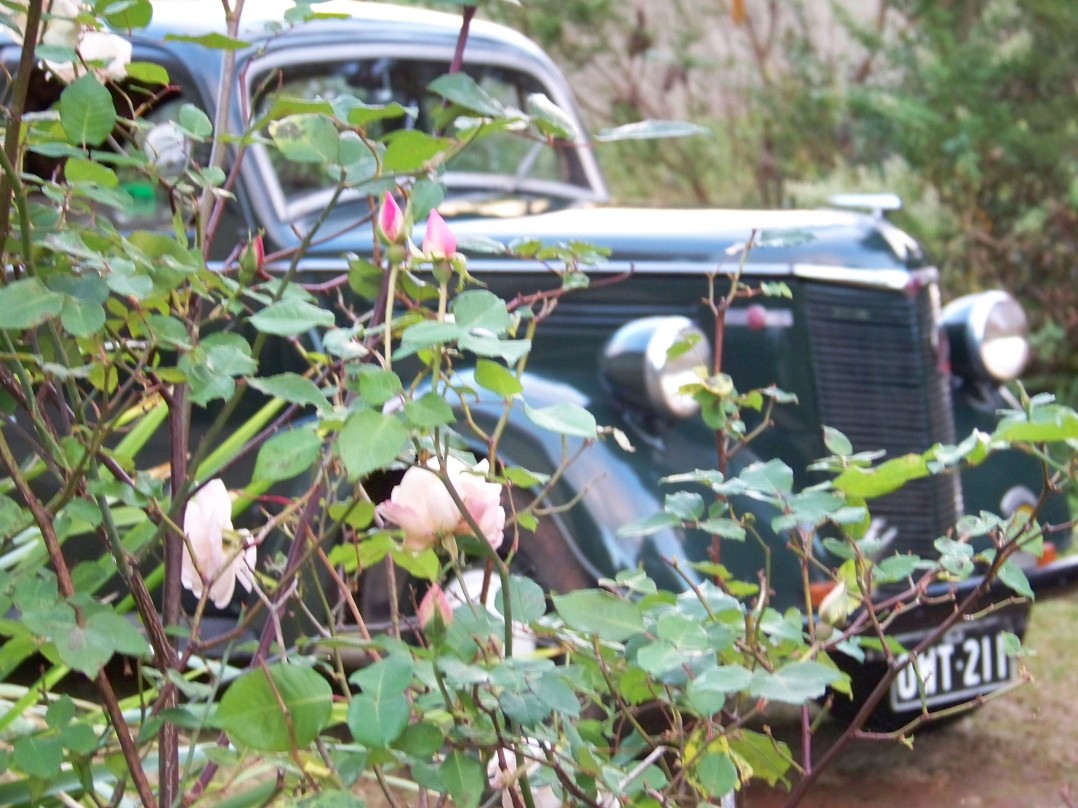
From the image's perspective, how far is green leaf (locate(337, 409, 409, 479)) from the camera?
833 millimetres

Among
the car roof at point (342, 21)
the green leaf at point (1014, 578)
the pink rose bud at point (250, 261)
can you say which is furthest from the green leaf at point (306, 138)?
the car roof at point (342, 21)

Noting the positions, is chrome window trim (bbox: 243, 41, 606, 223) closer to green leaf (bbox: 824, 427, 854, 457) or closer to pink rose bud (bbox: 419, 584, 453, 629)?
green leaf (bbox: 824, 427, 854, 457)

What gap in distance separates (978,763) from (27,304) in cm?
252

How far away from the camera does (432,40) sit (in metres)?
3.36

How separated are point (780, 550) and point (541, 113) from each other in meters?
1.52

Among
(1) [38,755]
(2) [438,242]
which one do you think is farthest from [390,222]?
(1) [38,755]

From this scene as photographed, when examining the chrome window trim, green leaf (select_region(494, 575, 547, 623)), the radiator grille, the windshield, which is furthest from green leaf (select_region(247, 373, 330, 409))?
the radiator grille

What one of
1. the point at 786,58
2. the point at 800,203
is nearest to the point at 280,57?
the point at 800,203

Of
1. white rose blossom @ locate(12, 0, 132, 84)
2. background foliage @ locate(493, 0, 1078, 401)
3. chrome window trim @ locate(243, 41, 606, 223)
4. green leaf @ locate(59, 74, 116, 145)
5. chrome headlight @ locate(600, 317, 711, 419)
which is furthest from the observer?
background foliage @ locate(493, 0, 1078, 401)

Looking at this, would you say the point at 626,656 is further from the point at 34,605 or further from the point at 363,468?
the point at 34,605

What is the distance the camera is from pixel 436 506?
0.98 m

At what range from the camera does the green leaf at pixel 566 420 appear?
2.93 feet

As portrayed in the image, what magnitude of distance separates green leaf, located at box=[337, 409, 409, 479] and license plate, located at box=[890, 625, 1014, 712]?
1852 mm

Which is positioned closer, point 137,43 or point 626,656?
point 626,656
